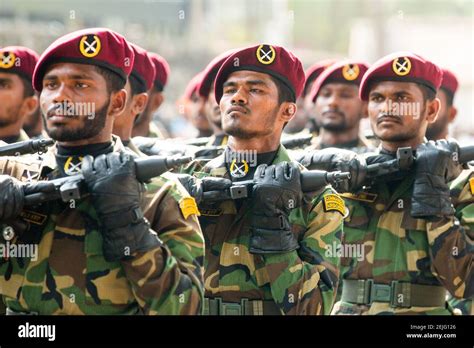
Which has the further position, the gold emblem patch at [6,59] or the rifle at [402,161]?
the gold emblem patch at [6,59]

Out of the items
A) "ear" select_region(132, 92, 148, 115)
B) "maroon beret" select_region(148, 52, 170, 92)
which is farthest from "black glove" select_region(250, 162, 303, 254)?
"maroon beret" select_region(148, 52, 170, 92)

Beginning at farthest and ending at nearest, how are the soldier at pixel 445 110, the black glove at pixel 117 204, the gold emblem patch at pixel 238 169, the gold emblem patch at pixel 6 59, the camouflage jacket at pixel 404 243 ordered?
the soldier at pixel 445 110 → the gold emblem patch at pixel 6 59 → the camouflage jacket at pixel 404 243 → the gold emblem patch at pixel 238 169 → the black glove at pixel 117 204

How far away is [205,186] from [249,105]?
1.60ft

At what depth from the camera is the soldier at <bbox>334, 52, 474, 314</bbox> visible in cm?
595

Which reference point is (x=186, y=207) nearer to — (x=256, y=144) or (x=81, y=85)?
(x=81, y=85)

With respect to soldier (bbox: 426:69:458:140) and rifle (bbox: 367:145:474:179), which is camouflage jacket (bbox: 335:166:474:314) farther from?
soldier (bbox: 426:69:458:140)

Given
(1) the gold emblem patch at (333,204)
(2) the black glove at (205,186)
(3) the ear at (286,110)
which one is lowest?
(1) the gold emblem patch at (333,204)

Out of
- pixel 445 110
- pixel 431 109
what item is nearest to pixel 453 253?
pixel 431 109

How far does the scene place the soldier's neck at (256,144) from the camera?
19.2 ft

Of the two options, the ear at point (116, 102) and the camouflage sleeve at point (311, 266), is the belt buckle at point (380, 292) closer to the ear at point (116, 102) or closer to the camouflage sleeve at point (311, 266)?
the camouflage sleeve at point (311, 266)

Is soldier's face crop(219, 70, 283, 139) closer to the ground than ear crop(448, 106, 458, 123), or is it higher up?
higher up

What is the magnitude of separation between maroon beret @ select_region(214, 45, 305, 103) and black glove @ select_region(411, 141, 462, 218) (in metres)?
0.78

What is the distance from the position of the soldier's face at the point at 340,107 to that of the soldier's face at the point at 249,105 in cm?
231

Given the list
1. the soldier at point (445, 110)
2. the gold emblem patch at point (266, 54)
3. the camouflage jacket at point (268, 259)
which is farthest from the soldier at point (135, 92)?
the soldier at point (445, 110)
